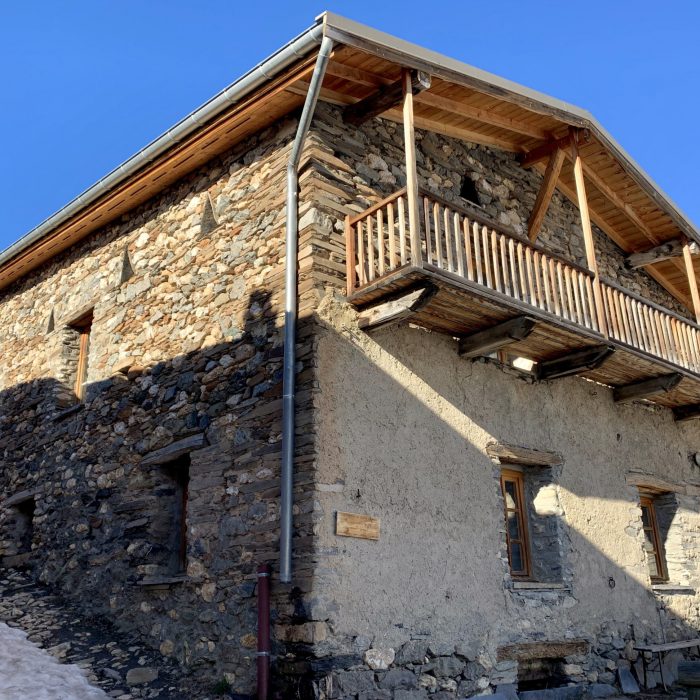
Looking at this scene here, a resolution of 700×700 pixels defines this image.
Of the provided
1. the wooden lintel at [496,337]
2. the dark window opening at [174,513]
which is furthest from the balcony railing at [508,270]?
the dark window opening at [174,513]

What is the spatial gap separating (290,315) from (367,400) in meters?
0.95

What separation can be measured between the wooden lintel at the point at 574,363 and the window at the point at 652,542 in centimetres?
250

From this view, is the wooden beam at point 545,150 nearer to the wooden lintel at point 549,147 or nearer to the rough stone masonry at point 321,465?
the wooden lintel at point 549,147

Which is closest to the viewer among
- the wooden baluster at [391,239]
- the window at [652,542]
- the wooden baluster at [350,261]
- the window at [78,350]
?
the wooden baluster at [391,239]

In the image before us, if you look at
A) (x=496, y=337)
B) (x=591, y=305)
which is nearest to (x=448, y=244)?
(x=496, y=337)

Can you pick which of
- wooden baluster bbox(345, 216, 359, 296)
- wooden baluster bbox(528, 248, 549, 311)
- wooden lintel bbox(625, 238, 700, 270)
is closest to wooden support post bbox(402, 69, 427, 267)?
wooden baluster bbox(345, 216, 359, 296)

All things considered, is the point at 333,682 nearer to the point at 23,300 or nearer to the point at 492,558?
the point at 492,558

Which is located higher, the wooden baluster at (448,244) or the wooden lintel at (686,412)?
the wooden baluster at (448,244)

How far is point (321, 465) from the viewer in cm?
624

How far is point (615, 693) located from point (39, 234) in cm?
834

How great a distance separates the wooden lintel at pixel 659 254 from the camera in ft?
35.4

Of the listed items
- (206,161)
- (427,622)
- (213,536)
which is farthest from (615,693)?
(206,161)

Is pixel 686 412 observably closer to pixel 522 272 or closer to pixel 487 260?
pixel 522 272

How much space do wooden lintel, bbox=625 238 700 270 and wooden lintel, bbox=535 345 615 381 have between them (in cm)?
345
